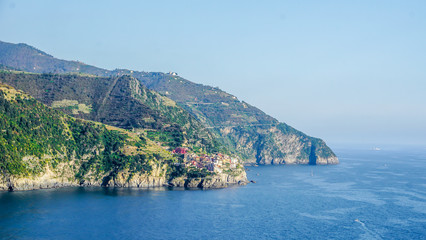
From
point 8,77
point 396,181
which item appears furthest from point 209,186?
point 8,77

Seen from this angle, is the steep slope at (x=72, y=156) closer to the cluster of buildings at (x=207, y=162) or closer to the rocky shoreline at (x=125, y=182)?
the rocky shoreline at (x=125, y=182)

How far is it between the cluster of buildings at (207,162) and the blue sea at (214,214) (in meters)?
11.9

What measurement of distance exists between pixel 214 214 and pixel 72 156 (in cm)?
5909

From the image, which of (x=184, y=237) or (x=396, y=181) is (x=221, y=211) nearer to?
(x=184, y=237)

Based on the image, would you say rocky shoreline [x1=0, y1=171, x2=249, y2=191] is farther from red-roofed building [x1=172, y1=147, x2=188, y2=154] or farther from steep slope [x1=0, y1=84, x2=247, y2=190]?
red-roofed building [x1=172, y1=147, x2=188, y2=154]

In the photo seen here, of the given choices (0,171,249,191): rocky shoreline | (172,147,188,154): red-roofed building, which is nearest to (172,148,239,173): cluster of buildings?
(172,147,188,154): red-roofed building

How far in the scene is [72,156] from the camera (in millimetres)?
135500

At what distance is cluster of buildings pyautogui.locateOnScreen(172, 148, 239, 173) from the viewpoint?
5906 inches

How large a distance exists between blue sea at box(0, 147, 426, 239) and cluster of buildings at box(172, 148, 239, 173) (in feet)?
39.2

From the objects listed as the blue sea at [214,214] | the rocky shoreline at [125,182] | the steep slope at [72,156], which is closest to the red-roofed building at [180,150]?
the steep slope at [72,156]

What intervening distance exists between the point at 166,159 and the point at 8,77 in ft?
344

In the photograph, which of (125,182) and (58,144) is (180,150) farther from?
(58,144)

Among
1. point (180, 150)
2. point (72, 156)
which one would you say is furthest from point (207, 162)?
point (72, 156)

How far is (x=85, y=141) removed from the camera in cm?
14300
